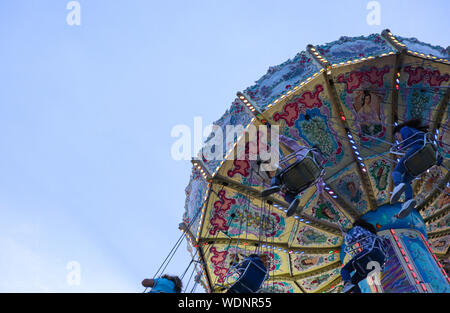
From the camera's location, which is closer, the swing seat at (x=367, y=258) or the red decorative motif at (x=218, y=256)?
the swing seat at (x=367, y=258)

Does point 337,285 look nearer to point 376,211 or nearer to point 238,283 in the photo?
point 376,211

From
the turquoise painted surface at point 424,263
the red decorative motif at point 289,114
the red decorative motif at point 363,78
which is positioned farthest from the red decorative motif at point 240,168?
the turquoise painted surface at point 424,263

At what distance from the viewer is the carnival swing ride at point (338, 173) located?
7.55 m

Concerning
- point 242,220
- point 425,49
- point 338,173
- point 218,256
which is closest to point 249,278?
point 242,220

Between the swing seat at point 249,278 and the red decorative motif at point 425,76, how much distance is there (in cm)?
485

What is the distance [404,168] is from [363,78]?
2.41 meters

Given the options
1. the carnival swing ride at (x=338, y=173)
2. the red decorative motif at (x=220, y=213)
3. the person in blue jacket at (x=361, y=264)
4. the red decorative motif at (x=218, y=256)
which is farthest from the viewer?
the red decorative motif at (x=218, y=256)

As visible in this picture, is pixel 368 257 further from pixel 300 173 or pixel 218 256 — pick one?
pixel 218 256

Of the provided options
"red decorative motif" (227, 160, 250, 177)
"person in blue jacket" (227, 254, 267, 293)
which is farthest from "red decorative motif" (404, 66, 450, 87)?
"person in blue jacket" (227, 254, 267, 293)

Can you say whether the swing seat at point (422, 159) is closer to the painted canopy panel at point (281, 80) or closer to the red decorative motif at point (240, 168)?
the painted canopy panel at point (281, 80)

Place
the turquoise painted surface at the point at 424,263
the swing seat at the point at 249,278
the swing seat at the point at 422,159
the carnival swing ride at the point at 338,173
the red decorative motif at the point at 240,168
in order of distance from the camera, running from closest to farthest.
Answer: the swing seat at the point at 422,159 < the swing seat at the point at 249,278 < the turquoise painted surface at the point at 424,263 < the carnival swing ride at the point at 338,173 < the red decorative motif at the point at 240,168

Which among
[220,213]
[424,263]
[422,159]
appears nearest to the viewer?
[422,159]

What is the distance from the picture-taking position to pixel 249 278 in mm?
6242
